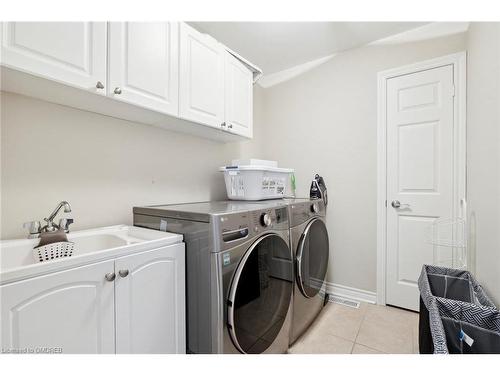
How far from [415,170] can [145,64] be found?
219 centimetres

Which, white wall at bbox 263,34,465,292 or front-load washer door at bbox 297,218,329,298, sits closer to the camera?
front-load washer door at bbox 297,218,329,298

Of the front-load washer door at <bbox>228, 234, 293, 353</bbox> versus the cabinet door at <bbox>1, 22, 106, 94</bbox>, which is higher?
the cabinet door at <bbox>1, 22, 106, 94</bbox>

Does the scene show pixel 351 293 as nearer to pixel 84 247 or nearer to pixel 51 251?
pixel 84 247

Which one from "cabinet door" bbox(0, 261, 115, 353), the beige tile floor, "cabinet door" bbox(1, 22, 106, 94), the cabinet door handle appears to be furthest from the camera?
the beige tile floor

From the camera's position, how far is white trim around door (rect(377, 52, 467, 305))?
1824 millimetres

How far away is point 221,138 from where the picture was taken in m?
2.13

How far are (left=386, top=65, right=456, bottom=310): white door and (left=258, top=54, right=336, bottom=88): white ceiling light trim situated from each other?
2.45ft

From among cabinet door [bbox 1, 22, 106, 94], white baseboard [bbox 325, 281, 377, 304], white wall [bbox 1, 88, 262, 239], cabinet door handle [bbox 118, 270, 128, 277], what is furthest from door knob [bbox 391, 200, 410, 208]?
cabinet door [bbox 1, 22, 106, 94]

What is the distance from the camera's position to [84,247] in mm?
1253

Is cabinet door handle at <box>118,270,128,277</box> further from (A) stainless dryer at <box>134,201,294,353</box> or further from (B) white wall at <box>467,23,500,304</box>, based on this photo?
(B) white wall at <box>467,23,500,304</box>

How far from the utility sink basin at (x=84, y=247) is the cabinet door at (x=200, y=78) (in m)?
0.76

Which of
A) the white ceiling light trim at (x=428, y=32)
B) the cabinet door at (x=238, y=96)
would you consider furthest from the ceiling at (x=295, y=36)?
the cabinet door at (x=238, y=96)

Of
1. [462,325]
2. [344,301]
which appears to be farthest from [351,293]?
[462,325]

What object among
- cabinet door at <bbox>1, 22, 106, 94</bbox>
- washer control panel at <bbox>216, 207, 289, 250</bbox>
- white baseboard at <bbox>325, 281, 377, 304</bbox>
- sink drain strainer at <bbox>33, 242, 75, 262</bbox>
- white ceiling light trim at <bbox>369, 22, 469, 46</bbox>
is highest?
white ceiling light trim at <bbox>369, 22, 469, 46</bbox>
